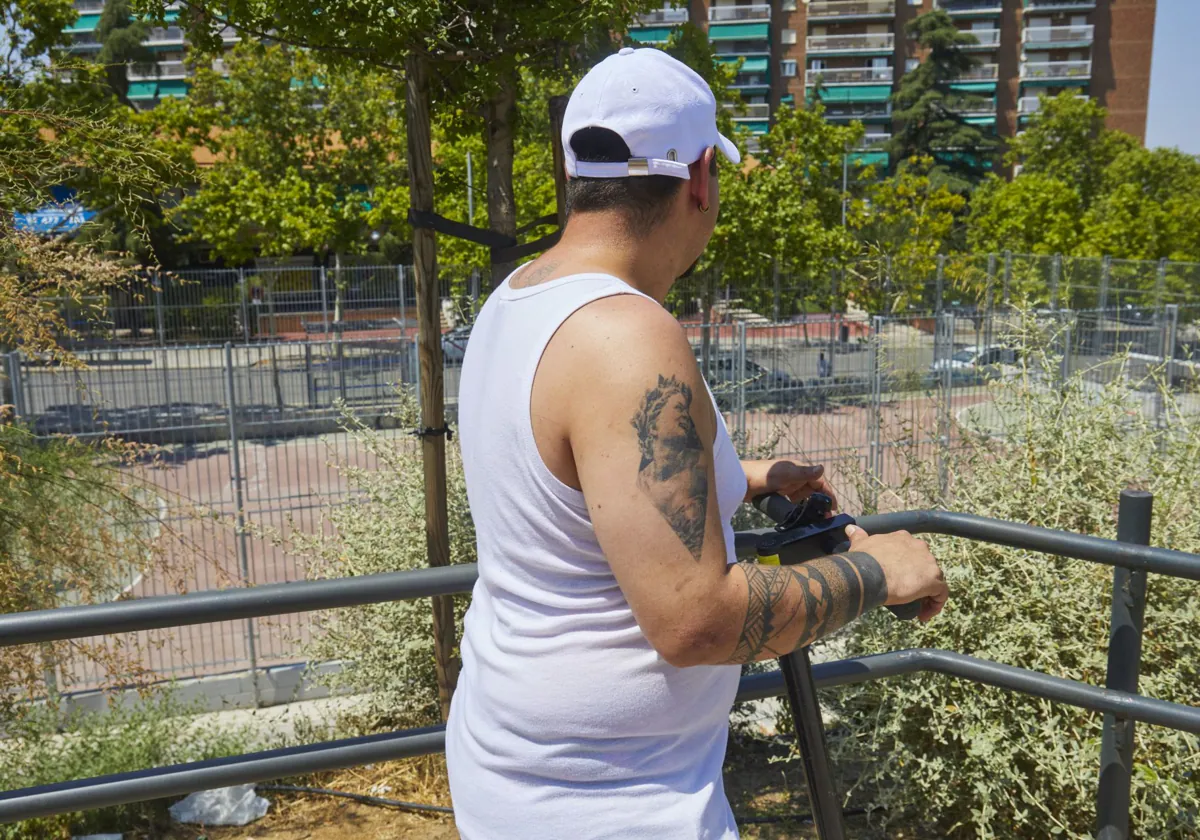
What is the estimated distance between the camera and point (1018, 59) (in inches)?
2677

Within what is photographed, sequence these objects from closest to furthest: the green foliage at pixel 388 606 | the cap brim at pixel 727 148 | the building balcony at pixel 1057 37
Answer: the cap brim at pixel 727 148 → the green foliage at pixel 388 606 → the building balcony at pixel 1057 37

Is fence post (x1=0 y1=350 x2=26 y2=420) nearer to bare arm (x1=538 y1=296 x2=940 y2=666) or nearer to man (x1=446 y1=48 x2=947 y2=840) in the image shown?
man (x1=446 y1=48 x2=947 y2=840)

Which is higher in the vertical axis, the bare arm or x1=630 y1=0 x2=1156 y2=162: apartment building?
x1=630 y1=0 x2=1156 y2=162: apartment building

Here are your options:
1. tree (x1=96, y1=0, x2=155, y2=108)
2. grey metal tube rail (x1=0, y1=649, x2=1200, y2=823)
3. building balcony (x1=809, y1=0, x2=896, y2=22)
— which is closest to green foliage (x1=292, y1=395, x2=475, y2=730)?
grey metal tube rail (x1=0, y1=649, x2=1200, y2=823)

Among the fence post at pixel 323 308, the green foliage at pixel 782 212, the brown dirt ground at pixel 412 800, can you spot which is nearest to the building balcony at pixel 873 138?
the green foliage at pixel 782 212

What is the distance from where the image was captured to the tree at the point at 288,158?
25281 mm

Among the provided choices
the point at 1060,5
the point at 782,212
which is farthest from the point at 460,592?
the point at 1060,5

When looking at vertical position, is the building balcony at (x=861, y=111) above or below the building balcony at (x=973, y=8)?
below

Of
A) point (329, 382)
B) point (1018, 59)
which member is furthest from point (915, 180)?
point (1018, 59)

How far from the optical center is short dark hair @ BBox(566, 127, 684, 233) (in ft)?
4.25

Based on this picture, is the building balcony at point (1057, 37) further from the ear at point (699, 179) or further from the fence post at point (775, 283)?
the ear at point (699, 179)

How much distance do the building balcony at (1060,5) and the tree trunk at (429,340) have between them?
7333 cm

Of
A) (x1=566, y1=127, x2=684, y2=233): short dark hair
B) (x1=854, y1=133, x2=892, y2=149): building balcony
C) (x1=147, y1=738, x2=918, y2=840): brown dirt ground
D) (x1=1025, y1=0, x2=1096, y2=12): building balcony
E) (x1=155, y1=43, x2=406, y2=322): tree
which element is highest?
(x1=1025, y1=0, x2=1096, y2=12): building balcony

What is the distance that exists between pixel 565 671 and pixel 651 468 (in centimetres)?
29
